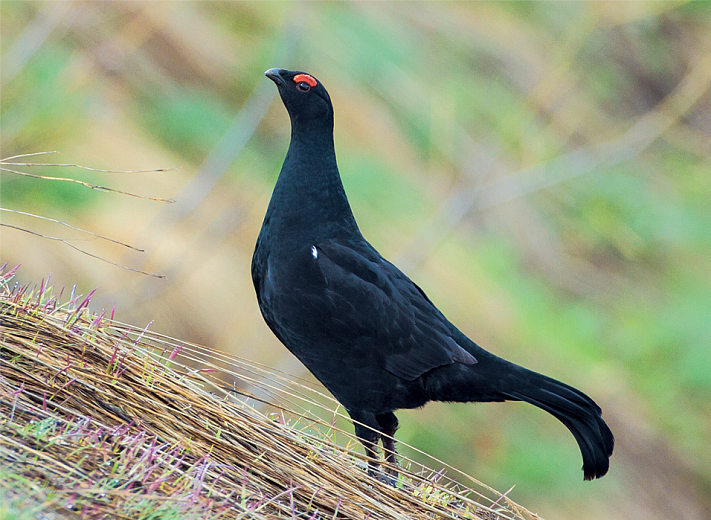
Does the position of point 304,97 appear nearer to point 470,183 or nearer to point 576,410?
point 576,410

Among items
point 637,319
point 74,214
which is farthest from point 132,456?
point 637,319

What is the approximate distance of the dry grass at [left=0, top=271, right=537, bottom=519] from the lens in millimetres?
918

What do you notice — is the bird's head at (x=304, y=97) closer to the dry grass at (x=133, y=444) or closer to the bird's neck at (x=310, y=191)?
the bird's neck at (x=310, y=191)

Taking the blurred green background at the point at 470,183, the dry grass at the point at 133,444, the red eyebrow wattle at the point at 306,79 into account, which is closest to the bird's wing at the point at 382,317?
the dry grass at the point at 133,444

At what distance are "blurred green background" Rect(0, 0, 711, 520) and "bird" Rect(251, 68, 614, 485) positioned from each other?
153cm

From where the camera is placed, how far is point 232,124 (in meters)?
4.46

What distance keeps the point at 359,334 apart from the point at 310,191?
0.44 metres

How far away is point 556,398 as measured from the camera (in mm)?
1808

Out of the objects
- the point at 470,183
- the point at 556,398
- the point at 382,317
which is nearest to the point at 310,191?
the point at 382,317

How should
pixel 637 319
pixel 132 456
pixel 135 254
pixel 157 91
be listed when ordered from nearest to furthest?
pixel 132 456 < pixel 135 254 < pixel 157 91 < pixel 637 319

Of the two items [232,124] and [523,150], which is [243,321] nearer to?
[232,124]

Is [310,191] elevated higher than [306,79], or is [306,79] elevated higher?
[306,79]

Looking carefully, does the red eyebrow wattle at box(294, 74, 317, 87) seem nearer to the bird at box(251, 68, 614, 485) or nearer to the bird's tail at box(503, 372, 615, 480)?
the bird at box(251, 68, 614, 485)

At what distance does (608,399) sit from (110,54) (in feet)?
14.9
